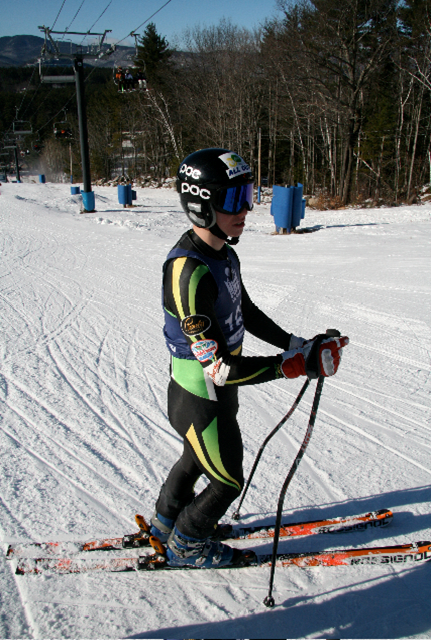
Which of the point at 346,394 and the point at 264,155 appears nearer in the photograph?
the point at 346,394

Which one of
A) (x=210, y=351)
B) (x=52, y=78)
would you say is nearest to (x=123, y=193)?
(x=52, y=78)

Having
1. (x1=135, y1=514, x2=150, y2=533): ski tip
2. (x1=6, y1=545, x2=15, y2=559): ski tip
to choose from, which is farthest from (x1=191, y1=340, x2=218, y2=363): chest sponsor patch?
(x1=6, y1=545, x2=15, y2=559): ski tip

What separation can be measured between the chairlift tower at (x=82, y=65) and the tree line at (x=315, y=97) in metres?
2.33

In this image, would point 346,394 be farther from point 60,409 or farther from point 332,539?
point 60,409

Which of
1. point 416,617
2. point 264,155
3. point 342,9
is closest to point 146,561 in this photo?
point 416,617

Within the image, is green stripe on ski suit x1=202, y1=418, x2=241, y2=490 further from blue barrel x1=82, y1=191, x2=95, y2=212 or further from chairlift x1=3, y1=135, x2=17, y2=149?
chairlift x1=3, y1=135, x2=17, y2=149

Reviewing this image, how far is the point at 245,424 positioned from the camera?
11.9ft

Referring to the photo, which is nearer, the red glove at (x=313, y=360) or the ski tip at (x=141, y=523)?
the red glove at (x=313, y=360)

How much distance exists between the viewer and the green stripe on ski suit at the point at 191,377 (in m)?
2.01

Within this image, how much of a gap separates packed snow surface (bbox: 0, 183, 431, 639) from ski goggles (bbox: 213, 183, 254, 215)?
1830 millimetres

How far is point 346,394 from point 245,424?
1.05 meters

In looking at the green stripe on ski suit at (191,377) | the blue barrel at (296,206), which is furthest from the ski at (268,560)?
the blue barrel at (296,206)

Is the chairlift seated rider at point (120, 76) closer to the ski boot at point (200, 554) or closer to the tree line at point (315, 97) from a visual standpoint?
the tree line at point (315, 97)

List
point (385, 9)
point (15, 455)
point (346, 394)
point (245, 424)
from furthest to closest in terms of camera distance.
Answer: point (385, 9)
point (346, 394)
point (245, 424)
point (15, 455)
